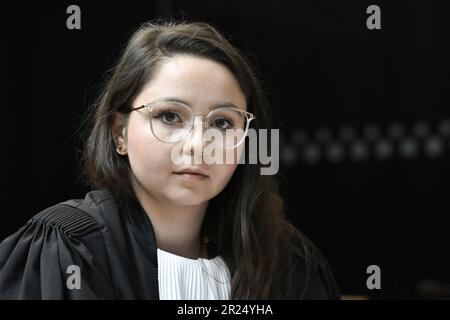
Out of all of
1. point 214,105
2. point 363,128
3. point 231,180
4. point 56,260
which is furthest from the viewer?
point 363,128

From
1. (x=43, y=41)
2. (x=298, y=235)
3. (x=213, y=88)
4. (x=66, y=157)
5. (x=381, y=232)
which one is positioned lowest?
(x=381, y=232)

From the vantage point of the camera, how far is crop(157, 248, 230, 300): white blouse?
156 centimetres

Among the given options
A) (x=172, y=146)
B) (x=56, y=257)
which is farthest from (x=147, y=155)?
(x=56, y=257)

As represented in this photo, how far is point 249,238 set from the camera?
65.7 inches

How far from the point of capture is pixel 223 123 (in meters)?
1.53

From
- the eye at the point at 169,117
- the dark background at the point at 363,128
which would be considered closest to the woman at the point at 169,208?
the eye at the point at 169,117

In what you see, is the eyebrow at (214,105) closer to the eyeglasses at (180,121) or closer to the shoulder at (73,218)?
the eyeglasses at (180,121)

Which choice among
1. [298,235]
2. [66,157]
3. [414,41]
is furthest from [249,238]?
[414,41]

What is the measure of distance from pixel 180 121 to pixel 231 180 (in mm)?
312

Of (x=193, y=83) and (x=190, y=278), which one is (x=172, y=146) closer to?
(x=193, y=83)

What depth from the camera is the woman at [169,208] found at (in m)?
1.44

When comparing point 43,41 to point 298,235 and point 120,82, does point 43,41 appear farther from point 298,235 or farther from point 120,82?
point 298,235

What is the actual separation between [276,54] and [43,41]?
168cm

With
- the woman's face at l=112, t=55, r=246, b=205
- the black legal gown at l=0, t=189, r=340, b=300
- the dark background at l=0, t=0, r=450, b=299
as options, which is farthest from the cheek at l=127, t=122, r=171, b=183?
the dark background at l=0, t=0, r=450, b=299
